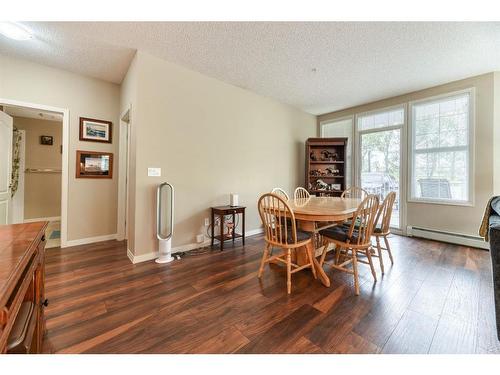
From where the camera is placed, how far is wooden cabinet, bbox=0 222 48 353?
593 mm

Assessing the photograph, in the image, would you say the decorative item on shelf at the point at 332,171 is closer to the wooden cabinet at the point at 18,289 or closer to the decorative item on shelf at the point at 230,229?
the decorative item on shelf at the point at 230,229

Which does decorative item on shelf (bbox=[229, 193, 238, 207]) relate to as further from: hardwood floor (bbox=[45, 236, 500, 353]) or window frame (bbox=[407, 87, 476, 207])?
window frame (bbox=[407, 87, 476, 207])

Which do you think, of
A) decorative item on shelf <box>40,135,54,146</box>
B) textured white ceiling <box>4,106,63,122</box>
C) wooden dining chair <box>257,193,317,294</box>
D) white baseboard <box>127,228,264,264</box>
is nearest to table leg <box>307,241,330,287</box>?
wooden dining chair <box>257,193,317,294</box>

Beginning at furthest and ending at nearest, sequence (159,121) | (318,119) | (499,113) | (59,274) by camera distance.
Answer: (318,119) < (499,113) < (159,121) < (59,274)

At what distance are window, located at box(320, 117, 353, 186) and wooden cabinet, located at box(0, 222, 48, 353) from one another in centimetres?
472

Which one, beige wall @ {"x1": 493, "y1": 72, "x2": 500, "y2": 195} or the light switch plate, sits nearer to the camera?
the light switch plate

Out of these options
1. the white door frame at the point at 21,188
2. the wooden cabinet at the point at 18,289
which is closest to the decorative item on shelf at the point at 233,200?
the wooden cabinet at the point at 18,289

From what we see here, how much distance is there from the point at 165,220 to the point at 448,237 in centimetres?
429

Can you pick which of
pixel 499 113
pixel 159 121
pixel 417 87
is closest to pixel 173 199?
pixel 159 121

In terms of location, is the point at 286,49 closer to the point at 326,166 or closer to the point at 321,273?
the point at 321,273

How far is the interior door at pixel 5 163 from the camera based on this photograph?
2.56 meters

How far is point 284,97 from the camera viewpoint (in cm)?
387

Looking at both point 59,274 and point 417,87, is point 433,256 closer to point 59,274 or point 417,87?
point 417,87
